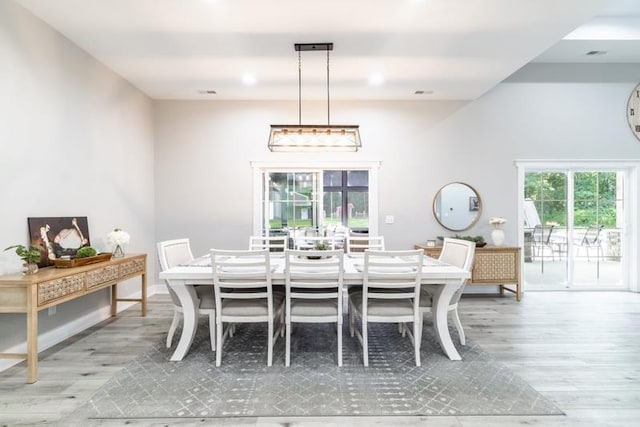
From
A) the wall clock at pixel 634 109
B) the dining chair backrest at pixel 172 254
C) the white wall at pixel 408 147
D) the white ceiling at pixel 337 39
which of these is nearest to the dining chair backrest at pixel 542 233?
the white wall at pixel 408 147

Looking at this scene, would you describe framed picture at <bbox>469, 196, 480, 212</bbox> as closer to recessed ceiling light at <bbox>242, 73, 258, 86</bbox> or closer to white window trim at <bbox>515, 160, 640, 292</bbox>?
white window trim at <bbox>515, 160, 640, 292</bbox>

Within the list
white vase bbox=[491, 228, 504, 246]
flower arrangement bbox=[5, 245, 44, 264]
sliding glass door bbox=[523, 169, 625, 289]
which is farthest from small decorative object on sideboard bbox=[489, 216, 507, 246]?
flower arrangement bbox=[5, 245, 44, 264]

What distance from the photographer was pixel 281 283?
2766 mm

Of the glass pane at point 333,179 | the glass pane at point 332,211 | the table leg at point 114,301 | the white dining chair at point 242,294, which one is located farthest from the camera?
the glass pane at point 333,179

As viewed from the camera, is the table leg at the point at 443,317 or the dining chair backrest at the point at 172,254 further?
the dining chair backrest at the point at 172,254

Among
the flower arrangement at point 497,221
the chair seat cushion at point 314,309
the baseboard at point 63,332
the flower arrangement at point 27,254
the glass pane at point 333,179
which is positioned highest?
the glass pane at point 333,179

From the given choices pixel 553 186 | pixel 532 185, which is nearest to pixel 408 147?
pixel 532 185

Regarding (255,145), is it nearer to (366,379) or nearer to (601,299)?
(366,379)

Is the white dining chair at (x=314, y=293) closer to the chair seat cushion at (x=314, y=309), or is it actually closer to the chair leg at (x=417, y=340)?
the chair seat cushion at (x=314, y=309)

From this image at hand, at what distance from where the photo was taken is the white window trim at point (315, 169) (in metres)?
5.21

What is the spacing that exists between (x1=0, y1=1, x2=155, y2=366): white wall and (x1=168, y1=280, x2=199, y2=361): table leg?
1.25m

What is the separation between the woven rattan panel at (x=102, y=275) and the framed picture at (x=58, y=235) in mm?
329

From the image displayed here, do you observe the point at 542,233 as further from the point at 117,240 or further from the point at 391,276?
the point at 117,240

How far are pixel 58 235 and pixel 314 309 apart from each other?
96.5 inches
